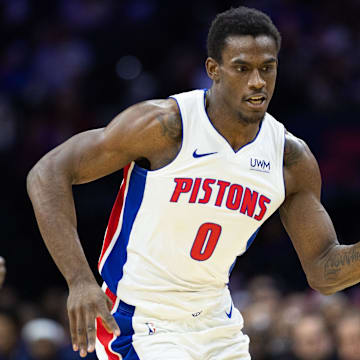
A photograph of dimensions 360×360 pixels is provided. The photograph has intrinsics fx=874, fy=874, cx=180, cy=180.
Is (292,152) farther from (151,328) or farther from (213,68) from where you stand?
(151,328)

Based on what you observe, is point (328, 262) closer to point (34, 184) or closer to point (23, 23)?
point (34, 184)

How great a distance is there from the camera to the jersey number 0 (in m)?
4.64

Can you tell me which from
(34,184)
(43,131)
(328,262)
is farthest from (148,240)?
(43,131)

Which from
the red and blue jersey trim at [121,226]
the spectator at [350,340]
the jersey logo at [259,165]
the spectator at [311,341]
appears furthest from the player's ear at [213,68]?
the spectator at [311,341]

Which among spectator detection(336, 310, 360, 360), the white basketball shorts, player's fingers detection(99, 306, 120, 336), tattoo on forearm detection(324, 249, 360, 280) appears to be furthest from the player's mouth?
spectator detection(336, 310, 360, 360)

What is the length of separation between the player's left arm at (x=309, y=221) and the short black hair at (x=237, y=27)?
654 mm

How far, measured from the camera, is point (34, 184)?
4.54 meters

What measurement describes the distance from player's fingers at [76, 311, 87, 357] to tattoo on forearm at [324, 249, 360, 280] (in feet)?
5.15

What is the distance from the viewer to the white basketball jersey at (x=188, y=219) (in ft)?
15.1

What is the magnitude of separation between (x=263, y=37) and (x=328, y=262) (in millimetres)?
1318

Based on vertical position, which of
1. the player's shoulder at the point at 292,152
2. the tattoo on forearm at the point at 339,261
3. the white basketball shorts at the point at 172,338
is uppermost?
the player's shoulder at the point at 292,152

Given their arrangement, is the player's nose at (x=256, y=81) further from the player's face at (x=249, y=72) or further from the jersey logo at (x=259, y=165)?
the jersey logo at (x=259, y=165)

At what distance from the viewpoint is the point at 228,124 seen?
15.8 feet

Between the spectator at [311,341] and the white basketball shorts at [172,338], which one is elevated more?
the white basketball shorts at [172,338]
